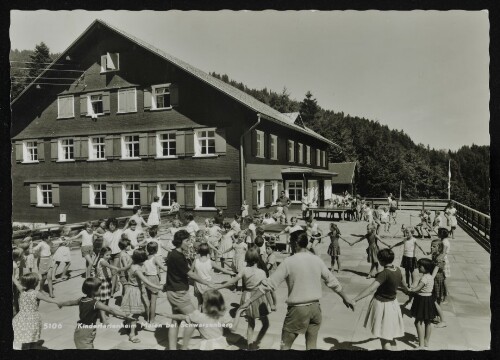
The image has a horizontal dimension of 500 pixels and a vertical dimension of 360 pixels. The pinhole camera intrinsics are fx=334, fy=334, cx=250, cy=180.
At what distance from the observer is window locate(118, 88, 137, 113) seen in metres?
16.7

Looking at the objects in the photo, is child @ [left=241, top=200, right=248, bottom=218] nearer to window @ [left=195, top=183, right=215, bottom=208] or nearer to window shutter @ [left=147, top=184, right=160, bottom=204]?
window @ [left=195, top=183, right=215, bottom=208]

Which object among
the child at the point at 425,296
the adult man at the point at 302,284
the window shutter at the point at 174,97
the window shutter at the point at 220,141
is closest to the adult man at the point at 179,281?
the adult man at the point at 302,284

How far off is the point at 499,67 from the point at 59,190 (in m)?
18.4

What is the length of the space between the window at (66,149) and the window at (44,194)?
5.37ft

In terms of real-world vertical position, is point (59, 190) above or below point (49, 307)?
above

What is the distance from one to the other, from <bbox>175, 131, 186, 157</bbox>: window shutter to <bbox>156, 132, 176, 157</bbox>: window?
0.36 metres

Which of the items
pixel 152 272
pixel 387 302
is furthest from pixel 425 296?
pixel 152 272

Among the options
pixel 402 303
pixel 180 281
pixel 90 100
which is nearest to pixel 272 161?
pixel 90 100

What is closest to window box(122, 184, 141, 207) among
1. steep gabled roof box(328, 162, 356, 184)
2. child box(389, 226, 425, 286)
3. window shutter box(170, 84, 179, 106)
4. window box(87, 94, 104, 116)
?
window box(87, 94, 104, 116)

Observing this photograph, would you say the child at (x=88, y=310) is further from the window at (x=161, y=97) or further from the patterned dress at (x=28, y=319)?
the window at (x=161, y=97)

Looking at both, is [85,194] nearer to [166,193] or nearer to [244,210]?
[166,193]

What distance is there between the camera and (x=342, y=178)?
41625 mm

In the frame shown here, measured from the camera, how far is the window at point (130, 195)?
16891 millimetres
